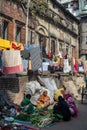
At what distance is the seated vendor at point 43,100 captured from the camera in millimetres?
14634

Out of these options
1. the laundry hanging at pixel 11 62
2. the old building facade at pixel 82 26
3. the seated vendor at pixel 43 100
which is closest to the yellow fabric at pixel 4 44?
the laundry hanging at pixel 11 62

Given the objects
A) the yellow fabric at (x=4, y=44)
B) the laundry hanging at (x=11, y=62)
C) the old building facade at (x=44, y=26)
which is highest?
the old building facade at (x=44, y=26)

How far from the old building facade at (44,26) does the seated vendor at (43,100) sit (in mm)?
6055

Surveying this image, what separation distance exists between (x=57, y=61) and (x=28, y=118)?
12242 mm

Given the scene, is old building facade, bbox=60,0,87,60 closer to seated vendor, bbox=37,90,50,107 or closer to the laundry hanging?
seated vendor, bbox=37,90,50,107

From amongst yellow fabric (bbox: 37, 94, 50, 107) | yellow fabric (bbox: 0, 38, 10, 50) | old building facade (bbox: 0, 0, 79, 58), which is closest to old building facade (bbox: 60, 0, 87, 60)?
old building facade (bbox: 0, 0, 79, 58)

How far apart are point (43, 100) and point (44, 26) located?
11.9 m

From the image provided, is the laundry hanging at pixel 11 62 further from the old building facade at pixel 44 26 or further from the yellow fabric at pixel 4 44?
the old building facade at pixel 44 26

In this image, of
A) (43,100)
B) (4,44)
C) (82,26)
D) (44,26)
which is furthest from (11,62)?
(82,26)

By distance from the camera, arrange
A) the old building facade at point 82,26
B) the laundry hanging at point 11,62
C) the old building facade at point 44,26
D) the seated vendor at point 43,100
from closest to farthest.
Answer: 1. the laundry hanging at point 11,62
2. the seated vendor at point 43,100
3. the old building facade at point 44,26
4. the old building facade at point 82,26

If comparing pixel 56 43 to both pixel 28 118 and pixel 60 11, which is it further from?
pixel 28 118

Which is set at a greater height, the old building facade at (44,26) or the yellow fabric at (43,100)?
the old building facade at (44,26)

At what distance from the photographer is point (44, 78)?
1809cm

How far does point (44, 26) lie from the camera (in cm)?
2589
